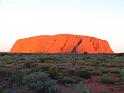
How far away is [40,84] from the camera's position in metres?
19.2

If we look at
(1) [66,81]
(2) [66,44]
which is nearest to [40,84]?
(1) [66,81]

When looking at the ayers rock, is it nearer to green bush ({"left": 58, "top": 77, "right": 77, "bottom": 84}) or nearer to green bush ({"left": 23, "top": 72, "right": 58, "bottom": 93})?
green bush ({"left": 58, "top": 77, "right": 77, "bottom": 84})

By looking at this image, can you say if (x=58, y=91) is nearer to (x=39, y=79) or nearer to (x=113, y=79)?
(x=39, y=79)

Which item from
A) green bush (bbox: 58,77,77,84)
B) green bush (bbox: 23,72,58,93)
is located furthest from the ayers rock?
green bush (bbox: 23,72,58,93)

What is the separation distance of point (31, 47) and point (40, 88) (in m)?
177

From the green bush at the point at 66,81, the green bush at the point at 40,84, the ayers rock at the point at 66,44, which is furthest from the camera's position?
the ayers rock at the point at 66,44

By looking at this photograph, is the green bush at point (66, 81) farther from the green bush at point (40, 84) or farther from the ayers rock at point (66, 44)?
the ayers rock at point (66, 44)

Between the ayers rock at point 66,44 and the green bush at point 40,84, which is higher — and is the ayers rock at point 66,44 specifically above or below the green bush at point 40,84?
above

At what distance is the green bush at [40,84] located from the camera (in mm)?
18906

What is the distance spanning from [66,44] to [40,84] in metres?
151

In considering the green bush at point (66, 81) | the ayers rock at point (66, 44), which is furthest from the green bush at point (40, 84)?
the ayers rock at point (66, 44)

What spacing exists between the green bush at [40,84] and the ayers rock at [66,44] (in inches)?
5480

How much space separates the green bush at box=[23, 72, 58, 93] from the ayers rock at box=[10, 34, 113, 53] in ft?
457

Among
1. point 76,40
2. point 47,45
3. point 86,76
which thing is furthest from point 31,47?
point 86,76
